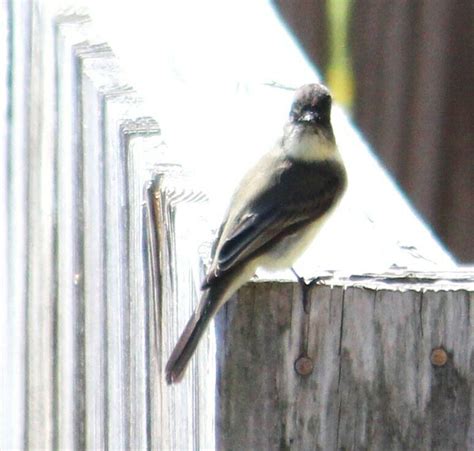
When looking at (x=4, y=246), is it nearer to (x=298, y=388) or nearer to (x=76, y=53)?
(x=76, y=53)

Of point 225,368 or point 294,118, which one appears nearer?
point 225,368

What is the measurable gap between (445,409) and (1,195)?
5.97ft

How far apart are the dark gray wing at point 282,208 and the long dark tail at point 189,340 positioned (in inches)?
14.1

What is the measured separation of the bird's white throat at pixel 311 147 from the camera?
400 cm

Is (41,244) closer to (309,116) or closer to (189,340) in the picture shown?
(309,116)

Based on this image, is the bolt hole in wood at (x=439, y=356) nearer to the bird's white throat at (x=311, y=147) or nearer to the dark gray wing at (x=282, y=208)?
the dark gray wing at (x=282, y=208)

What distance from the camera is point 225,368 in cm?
240

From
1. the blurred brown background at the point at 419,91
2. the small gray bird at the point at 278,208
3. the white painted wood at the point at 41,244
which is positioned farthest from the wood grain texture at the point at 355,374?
the blurred brown background at the point at 419,91

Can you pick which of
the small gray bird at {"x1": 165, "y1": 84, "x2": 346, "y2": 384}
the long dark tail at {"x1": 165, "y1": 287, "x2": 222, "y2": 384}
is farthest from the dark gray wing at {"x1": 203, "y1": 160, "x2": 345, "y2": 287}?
the long dark tail at {"x1": 165, "y1": 287, "x2": 222, "y2": 384}

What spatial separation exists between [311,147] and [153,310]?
1.32 meters

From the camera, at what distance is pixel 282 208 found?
Result: 3736mm

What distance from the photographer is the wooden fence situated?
2.43m

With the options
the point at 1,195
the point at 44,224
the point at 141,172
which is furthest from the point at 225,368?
the point at 1,195

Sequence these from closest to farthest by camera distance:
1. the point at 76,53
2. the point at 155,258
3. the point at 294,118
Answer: the point at 155,258 → the point at 76,53 → the point at 294,118
